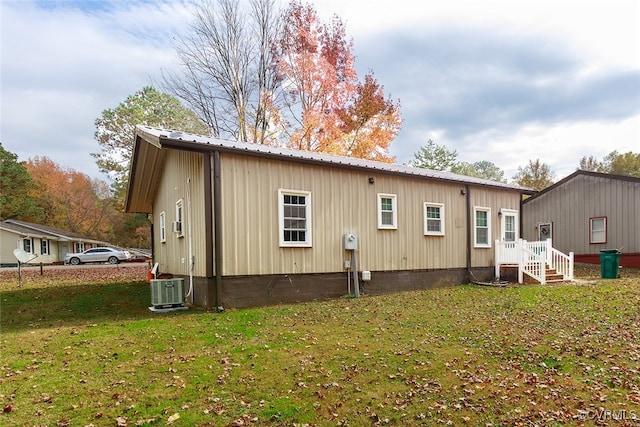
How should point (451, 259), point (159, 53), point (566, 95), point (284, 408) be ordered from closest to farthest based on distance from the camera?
point (284, 408), point (451, 259), point (566, 95), point (159, 53)

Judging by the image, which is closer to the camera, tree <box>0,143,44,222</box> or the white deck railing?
the white deck railing

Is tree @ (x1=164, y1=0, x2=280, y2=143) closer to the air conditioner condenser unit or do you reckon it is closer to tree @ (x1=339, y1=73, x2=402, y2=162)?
tree @ (x1=339, y1=73, x2=402, y2=162)

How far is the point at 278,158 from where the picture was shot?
9328 millimetres

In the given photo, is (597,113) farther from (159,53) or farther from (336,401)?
(159,53)

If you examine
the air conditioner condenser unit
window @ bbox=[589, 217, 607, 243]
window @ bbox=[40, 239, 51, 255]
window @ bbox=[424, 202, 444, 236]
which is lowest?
window @ bbox=[40, 239, 51, 255]

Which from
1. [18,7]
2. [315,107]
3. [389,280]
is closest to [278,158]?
[389,280]

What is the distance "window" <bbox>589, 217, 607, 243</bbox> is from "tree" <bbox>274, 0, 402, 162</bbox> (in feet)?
36.5

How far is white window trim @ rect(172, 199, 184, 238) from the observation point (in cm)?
1043

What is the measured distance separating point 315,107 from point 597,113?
44.7ft

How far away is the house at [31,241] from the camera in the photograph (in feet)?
96.1

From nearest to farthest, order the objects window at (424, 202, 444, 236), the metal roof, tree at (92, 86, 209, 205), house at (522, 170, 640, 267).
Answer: the metal roof
window at (424, 202, 444, 236)
house at (522, 170, 640, 267)
tree at (92, 86, 209, 205)

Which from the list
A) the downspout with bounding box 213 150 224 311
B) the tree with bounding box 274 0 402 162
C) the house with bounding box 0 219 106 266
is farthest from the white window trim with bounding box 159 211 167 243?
the house with bounding box 0 219 106 266

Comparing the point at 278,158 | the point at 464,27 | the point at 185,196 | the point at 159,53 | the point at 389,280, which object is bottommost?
the point at 389,280

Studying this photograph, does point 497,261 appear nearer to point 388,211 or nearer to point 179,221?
point 388,211
